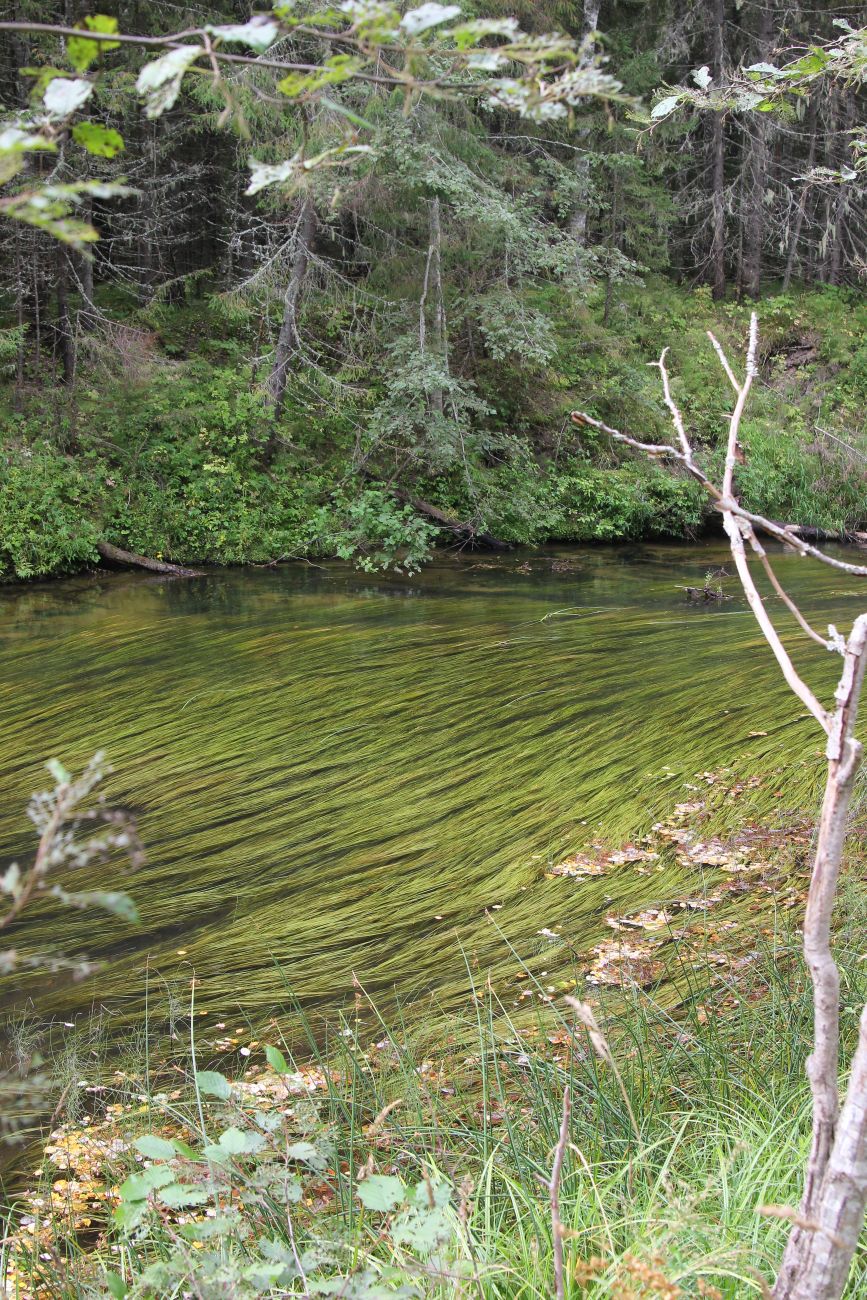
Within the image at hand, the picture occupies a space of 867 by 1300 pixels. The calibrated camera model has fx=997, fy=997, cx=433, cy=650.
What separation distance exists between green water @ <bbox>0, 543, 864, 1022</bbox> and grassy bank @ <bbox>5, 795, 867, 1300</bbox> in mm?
349

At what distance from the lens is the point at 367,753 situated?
5.05 meters

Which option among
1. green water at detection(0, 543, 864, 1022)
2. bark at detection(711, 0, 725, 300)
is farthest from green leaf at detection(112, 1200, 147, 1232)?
→ bark at detection(711, 0, 725, 300)

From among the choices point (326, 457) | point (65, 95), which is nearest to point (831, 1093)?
point (65, 95)

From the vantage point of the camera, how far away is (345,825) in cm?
434

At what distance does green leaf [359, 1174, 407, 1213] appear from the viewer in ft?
4.51

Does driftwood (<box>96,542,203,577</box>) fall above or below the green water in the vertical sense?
above

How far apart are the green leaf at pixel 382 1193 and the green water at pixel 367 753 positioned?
1344 millimetres

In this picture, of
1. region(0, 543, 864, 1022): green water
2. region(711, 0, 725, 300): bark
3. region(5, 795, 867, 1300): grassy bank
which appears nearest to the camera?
region(5, 795, 867, 1300): grassy bank

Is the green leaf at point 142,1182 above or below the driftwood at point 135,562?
below

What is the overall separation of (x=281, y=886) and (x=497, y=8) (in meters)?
10.3

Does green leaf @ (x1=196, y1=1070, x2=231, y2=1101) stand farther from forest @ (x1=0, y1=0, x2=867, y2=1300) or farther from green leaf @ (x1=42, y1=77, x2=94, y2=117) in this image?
green leaf @ (x1=42, y1=77, x2=94, y2=117)

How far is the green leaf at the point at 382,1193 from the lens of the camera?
1.37 m

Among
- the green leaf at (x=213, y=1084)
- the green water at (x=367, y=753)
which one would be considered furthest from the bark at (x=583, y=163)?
the green leaf at (x=213, y=1084)

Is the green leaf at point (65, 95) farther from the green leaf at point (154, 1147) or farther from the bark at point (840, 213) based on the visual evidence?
the bark at point (840, 213)
